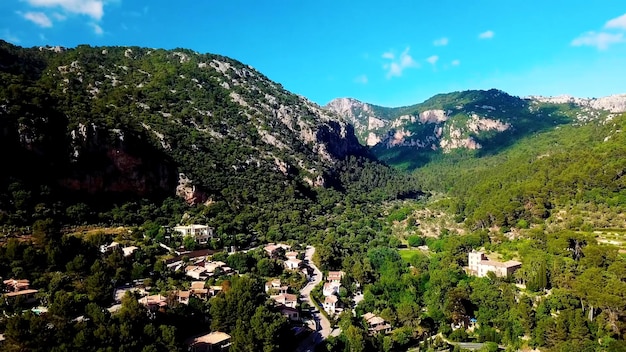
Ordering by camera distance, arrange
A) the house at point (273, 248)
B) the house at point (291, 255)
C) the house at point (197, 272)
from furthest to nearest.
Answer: the house at point (273, 248), the house at point (291, 255), the house at point (197, 272)

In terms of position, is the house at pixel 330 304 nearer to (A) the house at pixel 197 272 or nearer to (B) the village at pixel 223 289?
(B) the village at pixel 223 289

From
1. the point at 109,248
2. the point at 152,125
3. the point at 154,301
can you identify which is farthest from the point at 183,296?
the point at 152,125

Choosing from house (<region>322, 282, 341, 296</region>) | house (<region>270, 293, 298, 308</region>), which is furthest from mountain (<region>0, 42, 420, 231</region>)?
house (<region>270, 293, 298, 308</region>)

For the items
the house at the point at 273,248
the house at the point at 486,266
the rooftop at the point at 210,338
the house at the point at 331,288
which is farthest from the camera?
the house at the point at 273,248

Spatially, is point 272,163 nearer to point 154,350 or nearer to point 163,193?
point 163,193

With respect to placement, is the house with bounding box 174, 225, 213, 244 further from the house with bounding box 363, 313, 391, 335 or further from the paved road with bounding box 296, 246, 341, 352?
the house with bounding box 363, 313, 391, 335

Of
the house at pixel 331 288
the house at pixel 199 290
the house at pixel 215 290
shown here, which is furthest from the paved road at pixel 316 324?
the house at pixel 199 290

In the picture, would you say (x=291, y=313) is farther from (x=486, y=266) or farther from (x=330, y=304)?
(x=486, y=266)

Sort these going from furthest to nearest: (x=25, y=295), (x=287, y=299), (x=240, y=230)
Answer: (x=240, y=230)
(x=287, y=299)
(x=25, y=295)
